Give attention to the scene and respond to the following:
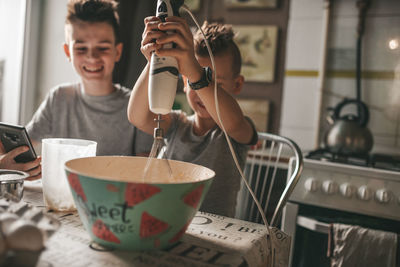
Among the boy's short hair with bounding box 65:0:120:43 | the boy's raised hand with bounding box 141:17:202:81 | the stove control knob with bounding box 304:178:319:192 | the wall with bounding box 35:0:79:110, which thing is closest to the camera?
the boy's raised hand with bounding box 141:17:202:81

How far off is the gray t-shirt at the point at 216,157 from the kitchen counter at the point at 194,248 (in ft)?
1.20

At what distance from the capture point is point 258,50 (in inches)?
75.9

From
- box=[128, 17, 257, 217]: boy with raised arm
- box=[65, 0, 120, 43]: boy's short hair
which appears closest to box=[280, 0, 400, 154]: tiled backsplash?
box=[128, 17, 257, 217]: boy with raised arm

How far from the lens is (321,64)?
5.87 feet

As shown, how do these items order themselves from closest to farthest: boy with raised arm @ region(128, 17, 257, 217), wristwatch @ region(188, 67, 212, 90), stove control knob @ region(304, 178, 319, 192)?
1. wristwatch @ region(188, 67, 212, 90)
2. boy with raised arm @ region(128, 17, 257, 217)
3. stove control knob @ region(304, 178, 319, 192)

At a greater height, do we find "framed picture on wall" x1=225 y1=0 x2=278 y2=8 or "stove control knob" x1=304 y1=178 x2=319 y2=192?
"framed picture on wall" x1=225 y1=0 x2=278 y2=8

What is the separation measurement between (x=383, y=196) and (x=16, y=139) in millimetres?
1113

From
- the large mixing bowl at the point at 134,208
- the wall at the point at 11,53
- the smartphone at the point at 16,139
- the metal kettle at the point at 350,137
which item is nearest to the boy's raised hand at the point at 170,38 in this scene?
the large mixing bowl at the point at 134,208

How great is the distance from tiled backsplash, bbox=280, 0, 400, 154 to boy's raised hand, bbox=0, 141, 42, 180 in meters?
1.37

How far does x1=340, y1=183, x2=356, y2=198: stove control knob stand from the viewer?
1.23 meters

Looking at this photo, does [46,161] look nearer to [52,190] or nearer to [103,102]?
[52,190]

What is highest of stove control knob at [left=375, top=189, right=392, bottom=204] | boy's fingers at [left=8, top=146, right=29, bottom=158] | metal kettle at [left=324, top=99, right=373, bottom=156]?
metal kettle at [left=324, top=99, right=373, bottom=156]

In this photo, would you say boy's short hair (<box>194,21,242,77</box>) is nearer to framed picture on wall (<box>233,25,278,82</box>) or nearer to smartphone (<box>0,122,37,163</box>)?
smartphone (<box>0,122,37,163</box>)

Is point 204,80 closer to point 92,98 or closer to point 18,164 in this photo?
point 18,164
